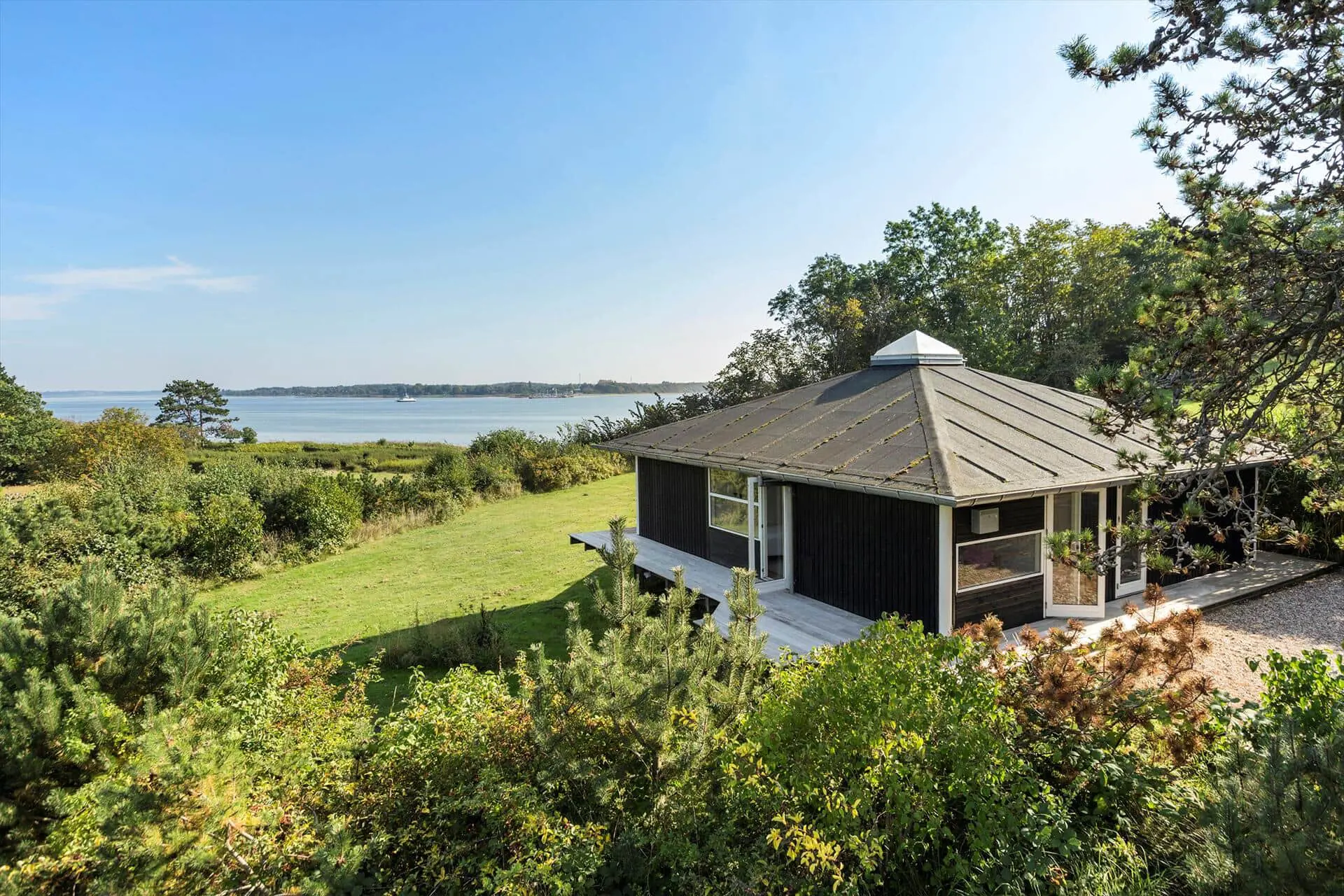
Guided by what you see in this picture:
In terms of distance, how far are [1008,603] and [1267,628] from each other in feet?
10.3

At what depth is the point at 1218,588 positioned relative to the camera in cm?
820

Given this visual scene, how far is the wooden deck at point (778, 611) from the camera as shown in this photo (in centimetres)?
661

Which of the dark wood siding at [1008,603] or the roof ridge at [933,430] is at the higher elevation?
the roof ridge at [933,430]

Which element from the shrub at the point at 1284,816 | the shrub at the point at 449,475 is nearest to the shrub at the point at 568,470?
the shrub at the point at 449,475

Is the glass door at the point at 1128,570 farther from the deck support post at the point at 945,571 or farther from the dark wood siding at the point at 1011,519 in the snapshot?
the deck support post at the point at 945,571

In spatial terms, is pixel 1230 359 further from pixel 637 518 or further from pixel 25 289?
pixel 25 289

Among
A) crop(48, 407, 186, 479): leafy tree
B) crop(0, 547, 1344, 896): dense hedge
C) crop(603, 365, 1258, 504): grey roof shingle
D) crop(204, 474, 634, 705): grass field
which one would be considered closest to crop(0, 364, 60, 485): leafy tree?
crop(48, 407, 186, 479): leafy tree

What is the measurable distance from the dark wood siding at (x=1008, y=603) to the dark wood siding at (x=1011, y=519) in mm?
596

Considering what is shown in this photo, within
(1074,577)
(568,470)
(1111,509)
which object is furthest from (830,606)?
(568,470)

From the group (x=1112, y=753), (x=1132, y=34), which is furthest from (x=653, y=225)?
(x=1112, y=753)

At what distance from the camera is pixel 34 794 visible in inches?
131

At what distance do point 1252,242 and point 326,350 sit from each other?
31.2 m

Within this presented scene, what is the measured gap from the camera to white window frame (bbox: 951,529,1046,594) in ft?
21.1

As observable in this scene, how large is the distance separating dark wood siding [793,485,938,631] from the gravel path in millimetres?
2608
